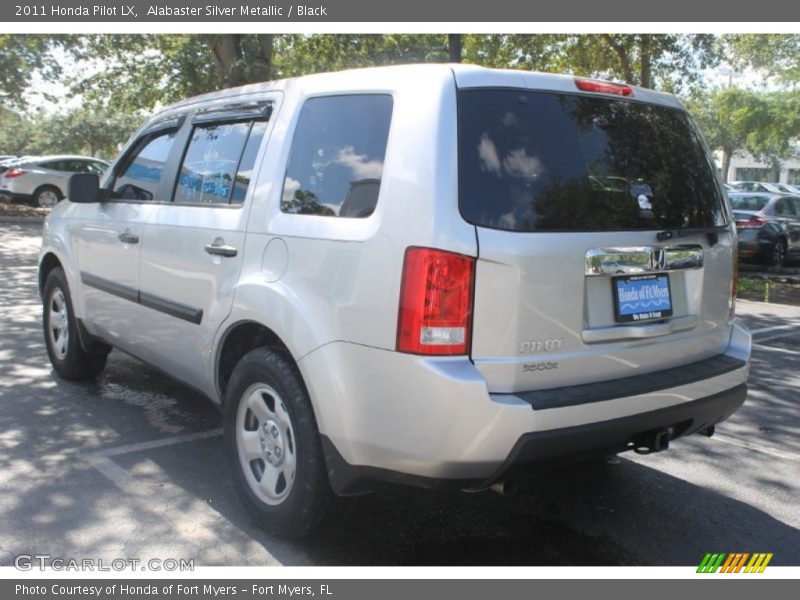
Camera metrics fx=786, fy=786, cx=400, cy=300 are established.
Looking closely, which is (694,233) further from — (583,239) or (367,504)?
(367,504)

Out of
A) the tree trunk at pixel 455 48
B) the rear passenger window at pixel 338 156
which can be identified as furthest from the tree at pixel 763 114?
the rear passenger window at pixel 338 156

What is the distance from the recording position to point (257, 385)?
346cm

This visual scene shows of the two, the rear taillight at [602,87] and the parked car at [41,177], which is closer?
the rear taillight at [602,87]

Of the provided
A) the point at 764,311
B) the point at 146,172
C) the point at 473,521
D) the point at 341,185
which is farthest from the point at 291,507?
the point at 764,311

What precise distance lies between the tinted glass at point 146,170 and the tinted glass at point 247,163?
38.4 inches

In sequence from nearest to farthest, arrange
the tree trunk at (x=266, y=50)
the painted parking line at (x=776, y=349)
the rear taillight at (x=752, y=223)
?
1. the painted parking line at (x=776, y=349)
2. the tree trunk at (x=266, y=50)
3. the rear taillight at (x=752, y=223)

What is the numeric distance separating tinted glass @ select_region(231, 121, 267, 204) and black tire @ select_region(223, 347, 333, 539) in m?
0.82

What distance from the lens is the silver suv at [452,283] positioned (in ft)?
9.11

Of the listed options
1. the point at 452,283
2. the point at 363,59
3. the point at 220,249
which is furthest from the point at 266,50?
the point at 452,283

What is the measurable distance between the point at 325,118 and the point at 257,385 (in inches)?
47.5

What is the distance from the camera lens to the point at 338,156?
3.29 metres

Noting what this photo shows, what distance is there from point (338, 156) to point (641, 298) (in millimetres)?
1374

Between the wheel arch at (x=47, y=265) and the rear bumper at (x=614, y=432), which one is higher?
the wheel arch at (x=47, y=265)

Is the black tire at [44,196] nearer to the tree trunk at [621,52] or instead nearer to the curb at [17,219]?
the curb at [17,219]
